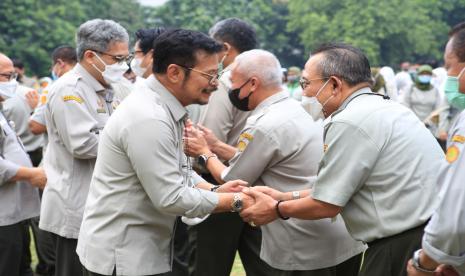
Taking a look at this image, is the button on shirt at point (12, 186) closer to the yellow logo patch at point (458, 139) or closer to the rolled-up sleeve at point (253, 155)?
the rolled-up sleeve at point (253, 155)

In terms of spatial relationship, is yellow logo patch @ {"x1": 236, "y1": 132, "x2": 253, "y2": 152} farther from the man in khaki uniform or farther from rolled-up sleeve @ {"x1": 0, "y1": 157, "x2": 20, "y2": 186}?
rolled-up sleeve @ {"x1": 0, "y1": 157, "x2": 20, "y2": 186}

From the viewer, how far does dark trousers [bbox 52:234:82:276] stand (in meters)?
4.77

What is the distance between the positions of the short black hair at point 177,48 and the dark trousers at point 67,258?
171 cm

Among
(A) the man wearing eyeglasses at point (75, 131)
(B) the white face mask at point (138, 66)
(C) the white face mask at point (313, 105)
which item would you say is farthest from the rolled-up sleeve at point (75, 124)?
(B) the white face mask at point (138, 66)

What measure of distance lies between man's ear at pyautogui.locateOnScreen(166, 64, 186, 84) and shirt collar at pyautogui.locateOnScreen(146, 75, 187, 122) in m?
0.07

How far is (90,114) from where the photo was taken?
4.87 meters

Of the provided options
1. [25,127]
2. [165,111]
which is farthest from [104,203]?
[25,127]

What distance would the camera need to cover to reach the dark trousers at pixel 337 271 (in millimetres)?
4449

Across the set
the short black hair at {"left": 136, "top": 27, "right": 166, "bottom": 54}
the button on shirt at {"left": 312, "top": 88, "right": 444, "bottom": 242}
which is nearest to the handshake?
the button on shirt at {"left": 312, "top": 88, "right": 444, "bottom": 242}

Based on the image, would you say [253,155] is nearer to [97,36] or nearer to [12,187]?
[97,36]

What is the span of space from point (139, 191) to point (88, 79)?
1.60m

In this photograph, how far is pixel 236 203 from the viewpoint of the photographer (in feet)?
12.8

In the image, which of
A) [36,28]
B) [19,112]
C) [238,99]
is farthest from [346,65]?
[36,28]

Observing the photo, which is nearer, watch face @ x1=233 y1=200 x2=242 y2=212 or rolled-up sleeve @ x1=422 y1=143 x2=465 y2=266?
rolled-up sleeve @ x1=422 y1=143 x2=465 y2=266
